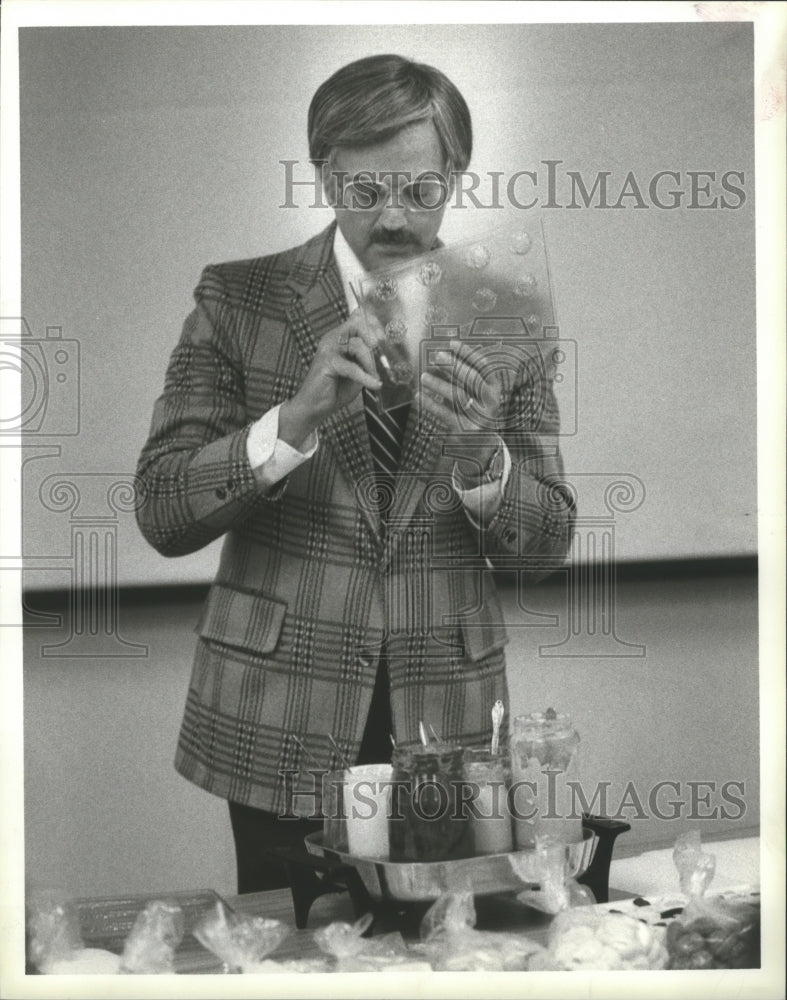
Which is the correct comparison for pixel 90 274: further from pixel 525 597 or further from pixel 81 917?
pixel 81 917

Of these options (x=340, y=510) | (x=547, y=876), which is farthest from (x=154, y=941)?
(x=340, y=510)

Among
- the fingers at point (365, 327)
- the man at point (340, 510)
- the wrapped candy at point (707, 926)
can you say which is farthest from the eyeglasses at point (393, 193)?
the wrapped candy at point (707, 926)

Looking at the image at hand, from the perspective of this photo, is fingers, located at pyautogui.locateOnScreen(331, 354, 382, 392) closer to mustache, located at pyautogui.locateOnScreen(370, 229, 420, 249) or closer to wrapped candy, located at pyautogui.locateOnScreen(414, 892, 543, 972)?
mustache, located at pyautogui.locateOnScreen(370, 229, 420, 249)

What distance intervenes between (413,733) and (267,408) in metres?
0.54

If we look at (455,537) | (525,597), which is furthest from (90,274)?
(525,597)

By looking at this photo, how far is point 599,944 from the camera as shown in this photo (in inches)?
80.0

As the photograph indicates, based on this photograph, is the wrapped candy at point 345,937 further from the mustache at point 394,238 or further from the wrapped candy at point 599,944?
the mustache at point 394,238

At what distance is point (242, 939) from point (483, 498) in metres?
0.73

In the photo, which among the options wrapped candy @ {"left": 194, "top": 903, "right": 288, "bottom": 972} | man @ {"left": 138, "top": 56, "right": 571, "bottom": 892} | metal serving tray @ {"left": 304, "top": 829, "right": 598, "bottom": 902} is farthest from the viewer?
man @ {"left": 138, "top": 56, "right": 571, "bottom": 892}

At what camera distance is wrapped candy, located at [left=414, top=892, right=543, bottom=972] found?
1.96 meters

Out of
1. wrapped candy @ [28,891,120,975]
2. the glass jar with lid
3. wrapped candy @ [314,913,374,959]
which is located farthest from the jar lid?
wrapped candy @ [28,891,120,975]

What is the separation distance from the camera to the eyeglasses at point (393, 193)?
2.12 m

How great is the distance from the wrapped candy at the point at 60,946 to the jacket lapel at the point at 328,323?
74 centimetres

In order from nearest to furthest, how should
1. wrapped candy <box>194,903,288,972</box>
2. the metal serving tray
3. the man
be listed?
the metal serving tray < wrapped candy <box>194,903,288,972</box> < the man
